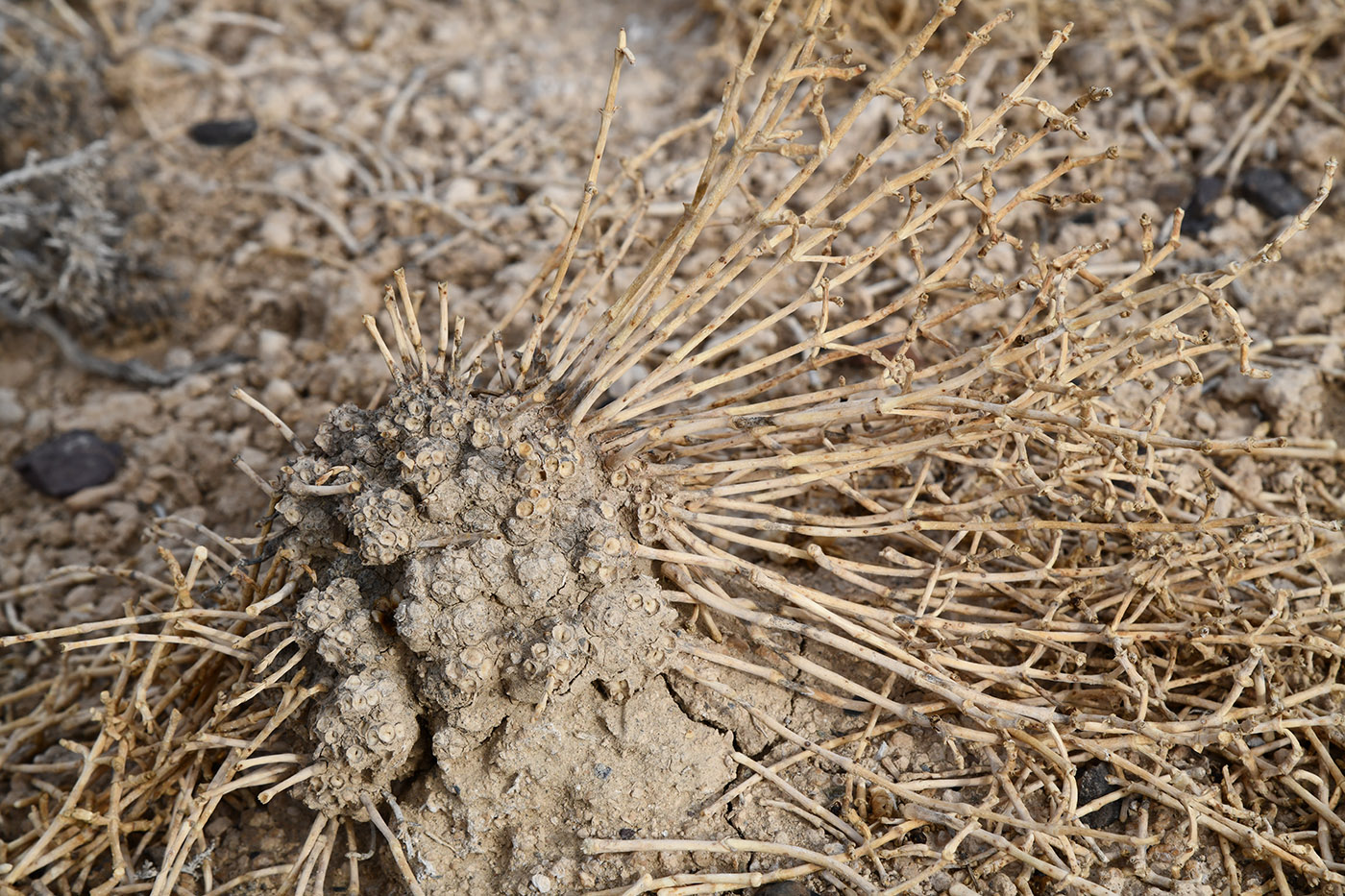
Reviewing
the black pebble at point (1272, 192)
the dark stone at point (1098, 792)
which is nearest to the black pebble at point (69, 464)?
the dark stone at point (1098, 792)

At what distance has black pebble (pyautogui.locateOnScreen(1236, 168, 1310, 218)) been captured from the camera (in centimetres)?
302

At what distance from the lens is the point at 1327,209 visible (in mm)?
3027

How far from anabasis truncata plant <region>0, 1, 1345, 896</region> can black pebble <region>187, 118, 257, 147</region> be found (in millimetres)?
1969

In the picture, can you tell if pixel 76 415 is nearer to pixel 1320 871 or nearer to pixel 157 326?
pixel 157 326

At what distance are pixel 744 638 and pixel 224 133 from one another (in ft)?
8.98

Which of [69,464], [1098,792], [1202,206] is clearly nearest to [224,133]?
[69,464]

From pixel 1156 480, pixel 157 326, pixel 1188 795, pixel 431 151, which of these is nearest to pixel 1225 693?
pixel 1188 795

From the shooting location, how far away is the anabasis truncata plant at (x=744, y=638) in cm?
187

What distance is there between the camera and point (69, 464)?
9.29 ft

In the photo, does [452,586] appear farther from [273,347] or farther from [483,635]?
[273,347]

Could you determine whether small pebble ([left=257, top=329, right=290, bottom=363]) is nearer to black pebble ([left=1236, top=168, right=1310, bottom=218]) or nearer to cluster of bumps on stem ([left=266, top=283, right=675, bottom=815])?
cluster of bumps on stem ([left=266, top=283, right=675, bottom=815])

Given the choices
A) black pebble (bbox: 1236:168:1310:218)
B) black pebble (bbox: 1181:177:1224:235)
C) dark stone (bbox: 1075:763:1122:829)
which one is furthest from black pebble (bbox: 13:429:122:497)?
black pebble (bbox: 1236:168:1310:218)

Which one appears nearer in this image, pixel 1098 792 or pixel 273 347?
pixel 1098 792

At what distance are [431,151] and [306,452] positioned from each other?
1.78 metres
